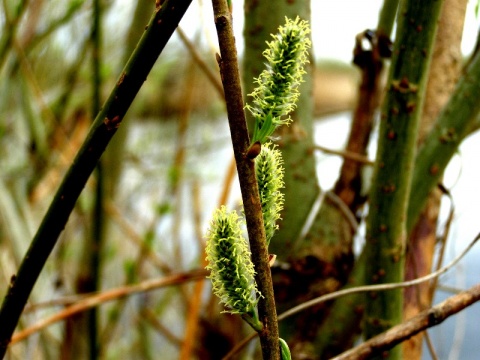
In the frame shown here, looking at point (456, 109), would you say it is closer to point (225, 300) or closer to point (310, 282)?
point (310, 282)

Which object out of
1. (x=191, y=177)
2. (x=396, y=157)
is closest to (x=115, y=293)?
(x=396, y=157)

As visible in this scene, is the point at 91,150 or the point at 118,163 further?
the point at 118,163

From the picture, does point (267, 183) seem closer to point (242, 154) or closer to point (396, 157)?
point (242, 154)

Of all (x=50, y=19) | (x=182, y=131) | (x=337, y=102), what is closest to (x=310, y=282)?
(x=182, y=131)

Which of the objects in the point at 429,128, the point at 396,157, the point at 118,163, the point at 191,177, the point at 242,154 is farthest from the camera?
the point at 191,177

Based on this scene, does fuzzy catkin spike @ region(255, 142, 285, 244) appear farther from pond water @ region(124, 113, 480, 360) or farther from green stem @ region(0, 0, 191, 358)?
pond water @ region(124, 113, 480, 360)

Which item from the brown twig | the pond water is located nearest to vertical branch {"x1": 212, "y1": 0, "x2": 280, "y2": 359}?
the brown twig

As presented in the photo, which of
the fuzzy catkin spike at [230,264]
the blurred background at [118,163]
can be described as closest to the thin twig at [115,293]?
the blurred background at [118,163]
